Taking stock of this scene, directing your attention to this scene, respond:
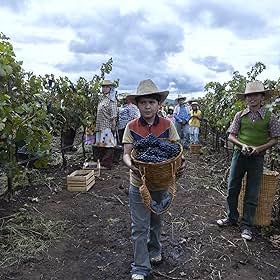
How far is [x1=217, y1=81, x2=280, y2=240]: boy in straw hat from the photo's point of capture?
445cm

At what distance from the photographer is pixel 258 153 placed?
4473 mm

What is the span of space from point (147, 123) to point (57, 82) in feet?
18.6

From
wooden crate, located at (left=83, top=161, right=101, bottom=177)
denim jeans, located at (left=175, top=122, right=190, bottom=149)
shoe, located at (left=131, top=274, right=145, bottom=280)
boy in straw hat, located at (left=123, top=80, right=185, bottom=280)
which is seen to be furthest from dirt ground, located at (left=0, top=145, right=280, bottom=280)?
denim jeans, located at (left=175, top=122, right=190, bottom=149)

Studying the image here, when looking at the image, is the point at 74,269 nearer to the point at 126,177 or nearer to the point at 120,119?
the point at 126,177

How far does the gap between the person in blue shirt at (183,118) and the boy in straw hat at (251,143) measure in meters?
8.23

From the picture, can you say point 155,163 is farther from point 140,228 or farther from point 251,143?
point 251,143

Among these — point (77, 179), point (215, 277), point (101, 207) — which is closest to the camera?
point (215, 277)

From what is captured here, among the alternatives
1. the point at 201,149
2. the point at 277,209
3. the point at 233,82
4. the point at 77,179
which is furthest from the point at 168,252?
the point at 201,149

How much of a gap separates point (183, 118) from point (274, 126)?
28.3 ft

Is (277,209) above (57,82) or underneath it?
underneath

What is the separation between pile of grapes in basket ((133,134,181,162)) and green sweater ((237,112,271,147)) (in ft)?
4.90

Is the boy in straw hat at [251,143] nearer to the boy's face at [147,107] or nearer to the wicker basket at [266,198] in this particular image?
the wicker basket at [266,198]

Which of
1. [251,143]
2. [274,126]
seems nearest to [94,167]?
[251,143]

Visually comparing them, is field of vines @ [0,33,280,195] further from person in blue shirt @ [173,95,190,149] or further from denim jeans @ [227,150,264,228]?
person in blue shirt @ [173,95,190,149]
